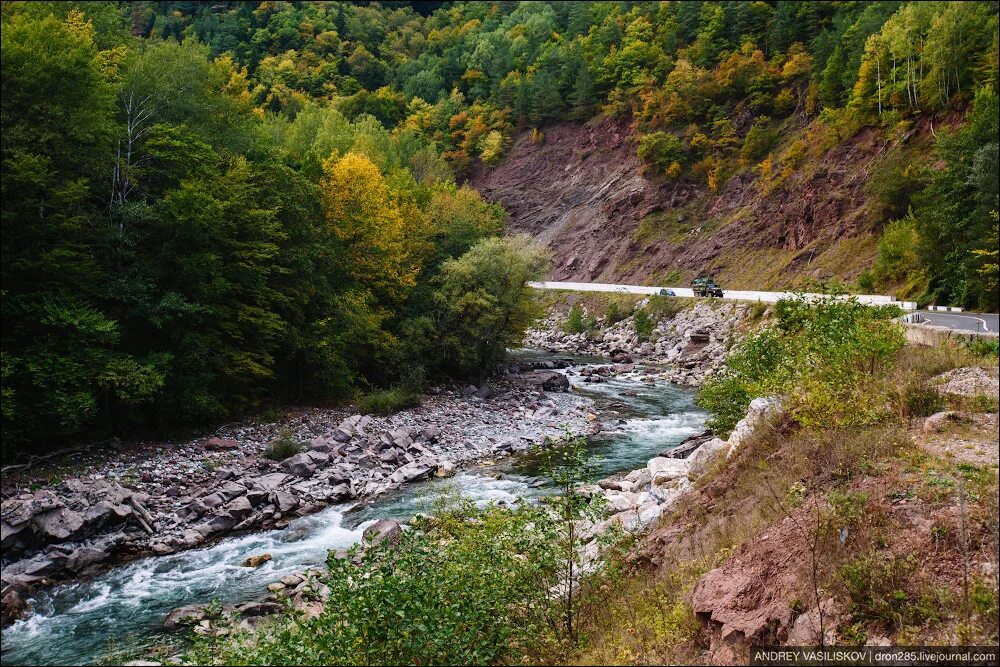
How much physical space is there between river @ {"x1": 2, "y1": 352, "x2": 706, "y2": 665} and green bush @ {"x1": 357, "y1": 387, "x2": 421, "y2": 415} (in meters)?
7.44

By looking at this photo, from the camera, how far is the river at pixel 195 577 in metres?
11.7

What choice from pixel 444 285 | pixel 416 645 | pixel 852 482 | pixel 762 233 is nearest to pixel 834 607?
pixel 852 482

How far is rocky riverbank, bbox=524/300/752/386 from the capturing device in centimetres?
4047

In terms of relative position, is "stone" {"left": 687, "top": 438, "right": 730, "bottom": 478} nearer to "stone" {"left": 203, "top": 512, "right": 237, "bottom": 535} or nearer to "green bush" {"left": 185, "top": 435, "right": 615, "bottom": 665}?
"green bush" {"left": 185, "top": 435, "right": 615, "bottom": 665}

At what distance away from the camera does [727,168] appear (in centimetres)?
6600

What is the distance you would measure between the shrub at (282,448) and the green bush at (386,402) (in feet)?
19.3

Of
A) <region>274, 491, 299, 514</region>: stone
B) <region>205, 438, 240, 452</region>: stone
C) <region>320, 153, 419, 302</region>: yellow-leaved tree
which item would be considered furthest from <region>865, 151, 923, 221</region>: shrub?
<region>205, 438, 240, 452</region>: stone

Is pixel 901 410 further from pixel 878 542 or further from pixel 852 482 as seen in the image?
pixel 878 542

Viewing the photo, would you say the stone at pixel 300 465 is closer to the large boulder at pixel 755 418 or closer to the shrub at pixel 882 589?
the large boulder at pixel 755 418

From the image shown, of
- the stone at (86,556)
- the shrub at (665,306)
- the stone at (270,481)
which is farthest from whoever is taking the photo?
the shrub at (665,306)

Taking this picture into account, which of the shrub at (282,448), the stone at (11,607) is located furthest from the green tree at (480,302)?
the stone at (11,607)

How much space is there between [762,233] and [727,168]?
12.5 metres

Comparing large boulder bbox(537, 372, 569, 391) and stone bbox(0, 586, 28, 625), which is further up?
stone bbox(0, 586, 28, 625)

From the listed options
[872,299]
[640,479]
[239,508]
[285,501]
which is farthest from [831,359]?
[872,299]
